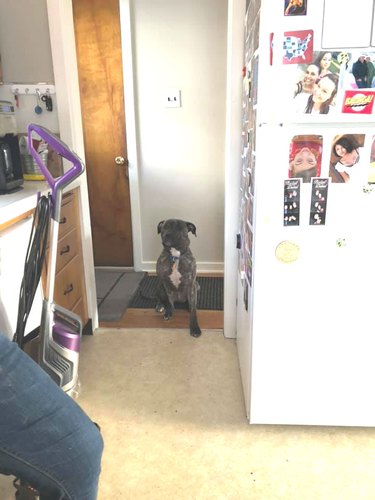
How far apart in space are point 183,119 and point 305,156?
1987 millimetres

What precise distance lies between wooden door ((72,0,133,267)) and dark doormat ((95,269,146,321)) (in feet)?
0.52

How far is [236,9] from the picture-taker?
194cm

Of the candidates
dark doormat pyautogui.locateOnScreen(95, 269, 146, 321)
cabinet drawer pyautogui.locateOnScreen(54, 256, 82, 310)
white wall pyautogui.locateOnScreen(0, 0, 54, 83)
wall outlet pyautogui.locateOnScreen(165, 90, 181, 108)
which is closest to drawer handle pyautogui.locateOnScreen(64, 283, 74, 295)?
cabinet drawer pyautogui.locateOnScreen(54, 256, 82, 310)

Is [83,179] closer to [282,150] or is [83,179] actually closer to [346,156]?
[282,150]

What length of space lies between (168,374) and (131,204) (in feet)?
5.56

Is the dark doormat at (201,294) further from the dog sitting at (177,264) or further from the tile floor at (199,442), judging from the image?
the tile floor at (199,442)

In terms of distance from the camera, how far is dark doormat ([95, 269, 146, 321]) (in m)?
2.81

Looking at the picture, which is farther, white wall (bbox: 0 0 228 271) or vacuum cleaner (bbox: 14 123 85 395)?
white wall (bbox: 0 0 228 271)

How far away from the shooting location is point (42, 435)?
2.76 ft

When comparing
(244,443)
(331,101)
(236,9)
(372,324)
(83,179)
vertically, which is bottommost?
(244,443)

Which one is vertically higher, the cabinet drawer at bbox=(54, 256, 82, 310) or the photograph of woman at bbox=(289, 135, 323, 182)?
the photograph of woman at bbox=(289, 135, 323, 182)

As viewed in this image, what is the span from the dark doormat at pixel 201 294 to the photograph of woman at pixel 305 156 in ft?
5.21

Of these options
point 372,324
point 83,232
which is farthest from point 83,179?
point 372,324

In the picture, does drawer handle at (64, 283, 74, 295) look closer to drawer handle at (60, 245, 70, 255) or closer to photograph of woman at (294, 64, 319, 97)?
drawer handle at (60, 245, 70, 255)
